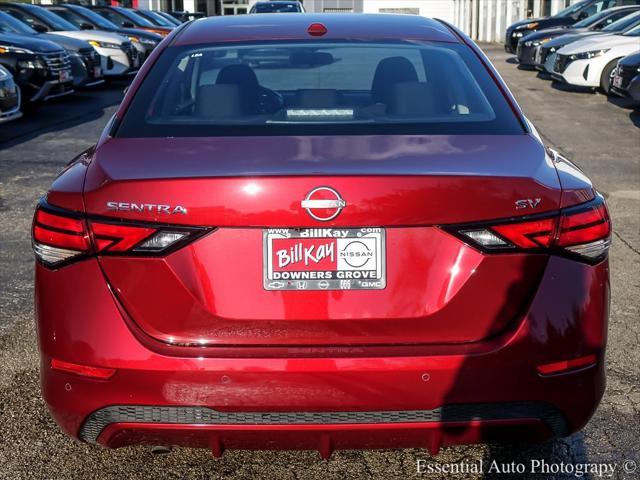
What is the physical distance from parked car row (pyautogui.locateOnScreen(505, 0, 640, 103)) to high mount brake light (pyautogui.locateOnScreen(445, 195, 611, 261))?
10973 millimetres

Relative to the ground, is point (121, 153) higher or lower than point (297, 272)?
higher

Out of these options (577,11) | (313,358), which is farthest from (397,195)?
(577,11)

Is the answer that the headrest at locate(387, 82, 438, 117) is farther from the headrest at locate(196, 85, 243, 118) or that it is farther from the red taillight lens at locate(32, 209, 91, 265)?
the red taillight lens at locate(32, 209, 91, 265)

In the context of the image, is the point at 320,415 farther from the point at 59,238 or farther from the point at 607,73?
the point at 607,73

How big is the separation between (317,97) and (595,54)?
14.4 metres

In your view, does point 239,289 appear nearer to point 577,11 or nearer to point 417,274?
point 417,274

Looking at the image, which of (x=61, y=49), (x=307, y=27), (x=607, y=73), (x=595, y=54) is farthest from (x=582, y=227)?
(x=595, y=54)

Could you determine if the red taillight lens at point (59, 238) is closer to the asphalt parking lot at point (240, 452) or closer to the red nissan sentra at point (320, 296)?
Result: the red nissan sentra at point (320, 296)

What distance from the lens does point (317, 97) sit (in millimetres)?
3514

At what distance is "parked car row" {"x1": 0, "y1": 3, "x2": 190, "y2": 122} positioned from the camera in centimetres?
1363

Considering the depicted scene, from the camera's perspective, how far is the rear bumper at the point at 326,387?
101 inches

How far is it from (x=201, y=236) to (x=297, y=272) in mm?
287

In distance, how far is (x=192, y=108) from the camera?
337 cm

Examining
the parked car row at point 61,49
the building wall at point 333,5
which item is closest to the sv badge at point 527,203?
the parked car row at point 61,49
